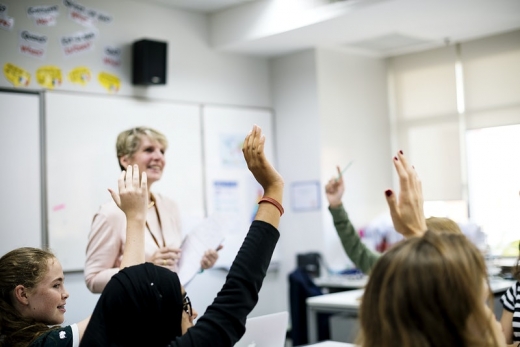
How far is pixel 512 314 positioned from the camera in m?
2.45

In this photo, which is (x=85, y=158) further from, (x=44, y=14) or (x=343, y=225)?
(x=343, y=225)

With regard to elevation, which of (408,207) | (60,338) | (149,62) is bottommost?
(60,338)

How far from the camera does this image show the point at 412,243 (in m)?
1.13

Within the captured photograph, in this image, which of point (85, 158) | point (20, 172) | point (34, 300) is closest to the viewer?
point (34, 300)

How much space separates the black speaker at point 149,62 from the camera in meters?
4.89

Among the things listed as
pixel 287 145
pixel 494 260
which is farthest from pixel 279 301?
pixel 494 260

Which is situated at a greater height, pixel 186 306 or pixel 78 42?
pixel 78 42

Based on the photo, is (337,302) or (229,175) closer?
(337,302)

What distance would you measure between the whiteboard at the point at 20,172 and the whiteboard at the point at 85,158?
9 cm

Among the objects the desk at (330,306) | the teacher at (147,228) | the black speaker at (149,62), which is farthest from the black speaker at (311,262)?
the teacher at (147,228)

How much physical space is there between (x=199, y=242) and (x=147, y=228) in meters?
0.22

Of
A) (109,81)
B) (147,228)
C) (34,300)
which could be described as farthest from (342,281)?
(34,300)

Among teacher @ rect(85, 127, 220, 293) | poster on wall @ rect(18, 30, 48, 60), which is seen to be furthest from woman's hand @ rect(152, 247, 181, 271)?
poster on wall @ rect(18, 30, 48, 60)

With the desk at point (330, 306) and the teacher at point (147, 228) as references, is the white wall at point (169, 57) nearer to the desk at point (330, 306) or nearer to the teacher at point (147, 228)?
the teacher at point (147, 228)
